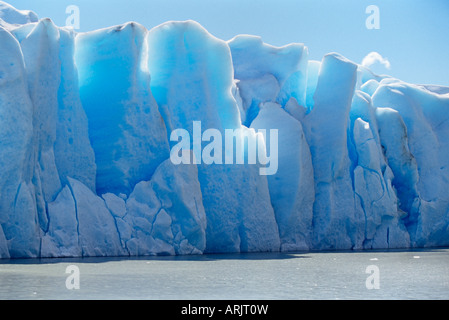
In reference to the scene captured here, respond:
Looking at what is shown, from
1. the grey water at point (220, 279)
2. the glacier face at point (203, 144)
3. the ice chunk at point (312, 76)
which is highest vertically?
the ice chunk at point (312, 76)

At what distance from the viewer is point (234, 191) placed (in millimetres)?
18141

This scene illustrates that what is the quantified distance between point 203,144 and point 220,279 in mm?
7905

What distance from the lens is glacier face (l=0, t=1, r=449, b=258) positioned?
14.9m

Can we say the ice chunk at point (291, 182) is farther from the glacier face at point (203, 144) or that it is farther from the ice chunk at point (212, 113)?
the ice chunk at point (212, 113)

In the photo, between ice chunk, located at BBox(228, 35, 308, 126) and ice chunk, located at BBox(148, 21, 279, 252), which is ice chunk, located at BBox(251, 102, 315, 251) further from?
ice chunk, located at BBox(228, 35, 308, 126)

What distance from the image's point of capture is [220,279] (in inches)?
420

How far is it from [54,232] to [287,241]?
7704 mm

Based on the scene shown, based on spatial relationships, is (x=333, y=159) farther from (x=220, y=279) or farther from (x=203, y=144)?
(x=220, y=279)

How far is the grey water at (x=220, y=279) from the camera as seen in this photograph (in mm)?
8633

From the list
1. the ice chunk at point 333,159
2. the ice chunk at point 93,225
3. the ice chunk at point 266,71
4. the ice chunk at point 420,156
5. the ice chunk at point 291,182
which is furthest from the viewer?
the ice chunk at point 420,156

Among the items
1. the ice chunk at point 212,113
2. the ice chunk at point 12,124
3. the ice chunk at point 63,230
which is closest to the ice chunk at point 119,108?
the ice chunk at point 212,113

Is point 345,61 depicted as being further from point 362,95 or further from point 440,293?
point 440,293

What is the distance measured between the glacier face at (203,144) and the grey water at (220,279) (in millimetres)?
1414
